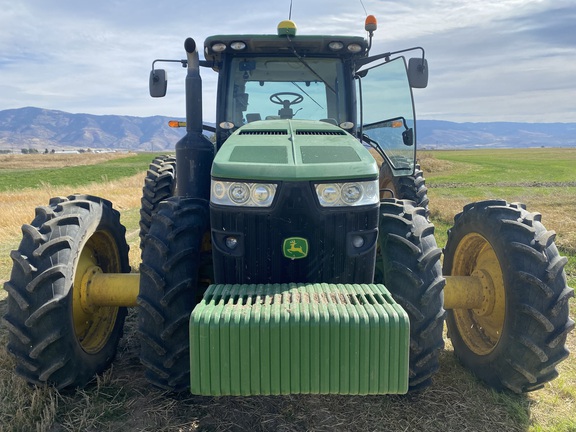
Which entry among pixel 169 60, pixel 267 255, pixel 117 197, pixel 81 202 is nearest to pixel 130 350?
pixel 81 202

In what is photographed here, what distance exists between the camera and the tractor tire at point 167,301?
9.82ft

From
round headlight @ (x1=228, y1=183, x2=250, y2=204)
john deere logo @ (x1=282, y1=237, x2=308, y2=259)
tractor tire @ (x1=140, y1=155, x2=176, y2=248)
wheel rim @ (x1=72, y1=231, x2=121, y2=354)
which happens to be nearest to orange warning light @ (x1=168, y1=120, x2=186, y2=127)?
tractor tire @ (x1=140, y1=155, x2=176, y2=248)

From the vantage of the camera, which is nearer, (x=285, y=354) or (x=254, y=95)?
(x=285, y=354)

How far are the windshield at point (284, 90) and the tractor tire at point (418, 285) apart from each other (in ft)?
5.39

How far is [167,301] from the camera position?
117 inches

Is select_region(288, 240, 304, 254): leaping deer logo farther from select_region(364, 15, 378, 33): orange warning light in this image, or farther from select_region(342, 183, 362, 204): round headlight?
select_region(364, 15, 378, 33): orange warning light

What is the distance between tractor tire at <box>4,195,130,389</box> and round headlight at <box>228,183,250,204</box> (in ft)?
4.23

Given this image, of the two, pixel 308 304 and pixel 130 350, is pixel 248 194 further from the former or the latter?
pixel 130 350

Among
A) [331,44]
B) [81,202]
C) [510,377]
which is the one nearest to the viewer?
[510,377]

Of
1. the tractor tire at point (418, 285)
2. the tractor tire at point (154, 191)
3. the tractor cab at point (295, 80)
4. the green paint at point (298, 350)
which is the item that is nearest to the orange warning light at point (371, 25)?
the tractor cab at point (295, 80)

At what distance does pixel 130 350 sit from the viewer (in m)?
4.20

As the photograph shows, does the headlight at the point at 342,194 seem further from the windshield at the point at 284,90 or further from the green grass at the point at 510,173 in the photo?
the green grass at the point at 510,173

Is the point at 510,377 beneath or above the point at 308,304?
beneath

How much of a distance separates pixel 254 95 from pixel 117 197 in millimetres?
13578
